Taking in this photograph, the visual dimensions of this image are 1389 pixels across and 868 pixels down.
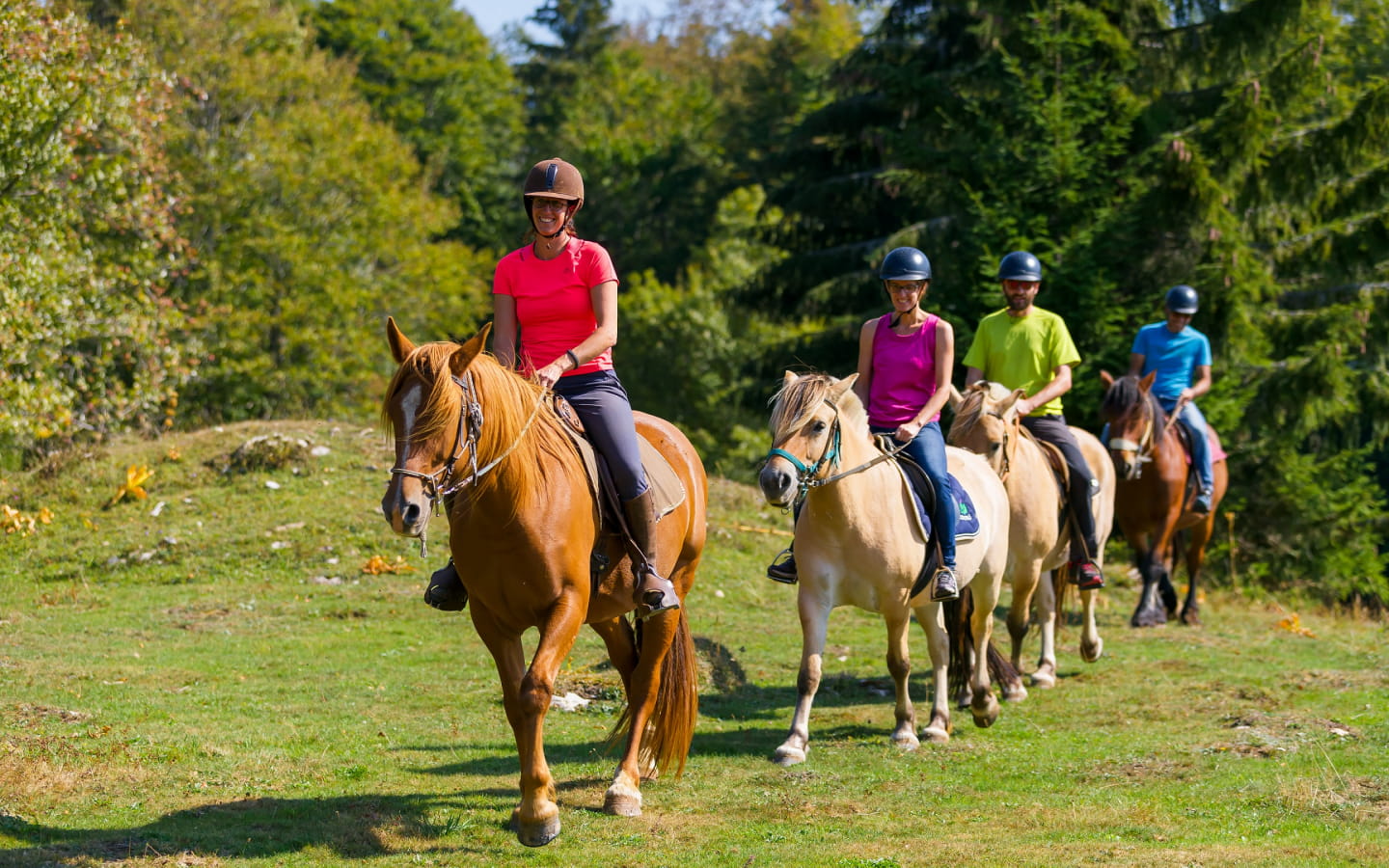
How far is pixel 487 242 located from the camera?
53250mm

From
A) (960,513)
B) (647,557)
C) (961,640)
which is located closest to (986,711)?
(961,640)

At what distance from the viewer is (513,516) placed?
5.95m

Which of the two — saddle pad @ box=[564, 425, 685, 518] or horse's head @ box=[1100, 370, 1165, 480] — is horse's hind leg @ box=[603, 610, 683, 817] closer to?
saddle pad @ box=[564, 425, 685, 518]

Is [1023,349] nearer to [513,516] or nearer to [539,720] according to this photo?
[513,516]

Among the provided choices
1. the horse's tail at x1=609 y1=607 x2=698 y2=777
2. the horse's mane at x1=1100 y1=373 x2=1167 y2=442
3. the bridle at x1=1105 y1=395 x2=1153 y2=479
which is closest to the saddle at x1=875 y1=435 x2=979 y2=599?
the horse's tail at x1=609 y1=607 x2=698 y2=777

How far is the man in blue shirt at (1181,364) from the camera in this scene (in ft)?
46.1

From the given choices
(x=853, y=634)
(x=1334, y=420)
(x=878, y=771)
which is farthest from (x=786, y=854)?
(x=1334, y=420)

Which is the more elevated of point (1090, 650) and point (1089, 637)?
point (1089, 637)

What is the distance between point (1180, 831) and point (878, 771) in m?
1.96

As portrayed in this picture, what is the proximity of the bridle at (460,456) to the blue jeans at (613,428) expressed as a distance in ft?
2.84

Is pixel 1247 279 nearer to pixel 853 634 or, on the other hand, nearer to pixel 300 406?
pixel 853 634

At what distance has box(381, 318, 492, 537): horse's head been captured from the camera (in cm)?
526

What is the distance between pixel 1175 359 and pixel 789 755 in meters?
8.07

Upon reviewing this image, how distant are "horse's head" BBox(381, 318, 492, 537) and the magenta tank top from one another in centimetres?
392
